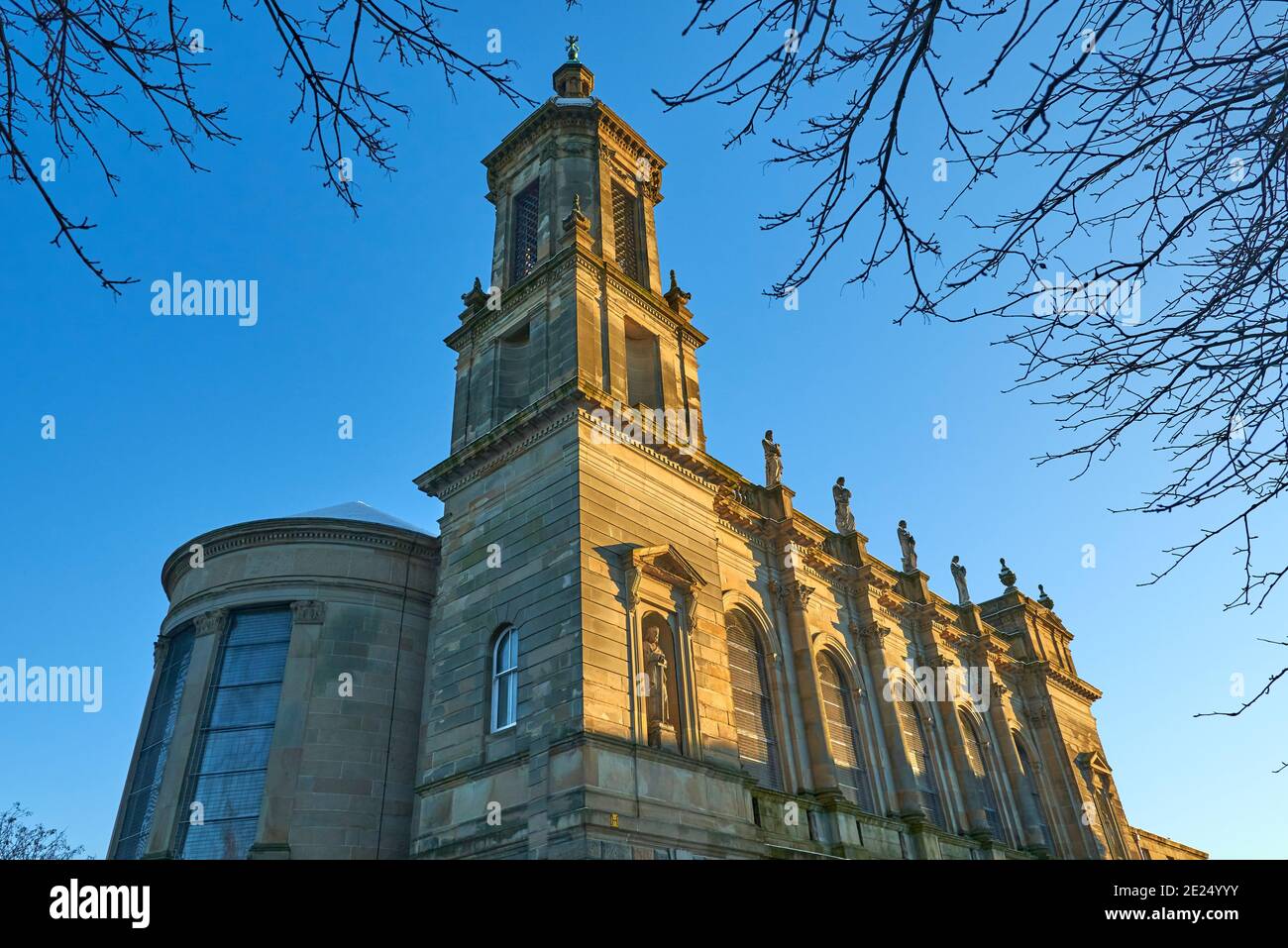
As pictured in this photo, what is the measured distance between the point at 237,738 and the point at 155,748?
10.3ft

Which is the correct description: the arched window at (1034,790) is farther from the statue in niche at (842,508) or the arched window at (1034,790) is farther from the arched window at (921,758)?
the statue in niche at (842,508)

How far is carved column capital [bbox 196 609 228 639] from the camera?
20.9 metres

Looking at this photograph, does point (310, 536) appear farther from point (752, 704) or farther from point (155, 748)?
point (752, 704)

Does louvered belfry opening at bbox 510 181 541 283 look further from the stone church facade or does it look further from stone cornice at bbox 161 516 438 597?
stone cornice at bbox 161 516 438 597

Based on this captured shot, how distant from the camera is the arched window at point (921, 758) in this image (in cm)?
2491

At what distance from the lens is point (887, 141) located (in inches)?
203

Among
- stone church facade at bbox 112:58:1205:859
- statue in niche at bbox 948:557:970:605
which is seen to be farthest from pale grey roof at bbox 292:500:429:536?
statue in niche at bbox 948:557:970:605

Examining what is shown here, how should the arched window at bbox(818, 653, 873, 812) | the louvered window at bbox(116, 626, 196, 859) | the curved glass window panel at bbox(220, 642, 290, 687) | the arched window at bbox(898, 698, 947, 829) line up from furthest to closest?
the arched window at bbox(898, 698, 947, 829) < the arched window at bbox(818, 653, 873, 812) < the curved glass window panel at bbox(220, 642, 290, 687) < the louvered window at bbox(116, 626, 196, 859)

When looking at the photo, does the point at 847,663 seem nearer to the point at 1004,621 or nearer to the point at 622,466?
the point at 622,466

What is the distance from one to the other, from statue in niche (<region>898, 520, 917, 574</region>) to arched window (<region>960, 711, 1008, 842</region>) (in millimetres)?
5431

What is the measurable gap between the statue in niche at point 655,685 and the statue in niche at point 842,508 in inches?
463

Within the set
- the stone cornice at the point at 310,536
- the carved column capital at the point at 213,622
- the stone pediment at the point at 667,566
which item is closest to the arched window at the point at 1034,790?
the stone pediment at the point at 667,566

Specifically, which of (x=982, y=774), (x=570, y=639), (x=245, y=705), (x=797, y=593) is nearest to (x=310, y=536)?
(x=245, y=705)

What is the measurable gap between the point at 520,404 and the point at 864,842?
45.5 ft
